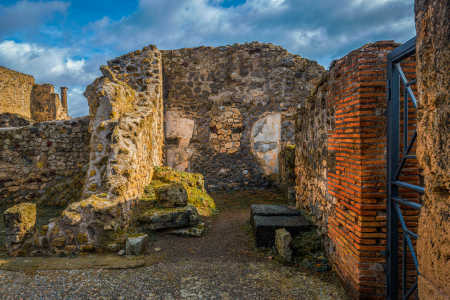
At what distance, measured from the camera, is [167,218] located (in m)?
4.95

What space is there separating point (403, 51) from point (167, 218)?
14.3 feet

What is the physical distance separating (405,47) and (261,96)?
286 inches

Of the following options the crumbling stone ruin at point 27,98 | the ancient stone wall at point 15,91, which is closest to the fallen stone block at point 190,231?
the crumbling stone ruin at point 27,98

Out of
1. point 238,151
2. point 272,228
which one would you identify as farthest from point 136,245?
point 238,151

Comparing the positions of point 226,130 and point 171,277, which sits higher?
point 226,130

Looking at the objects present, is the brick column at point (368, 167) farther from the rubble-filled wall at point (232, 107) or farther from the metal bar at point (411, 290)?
the rubble-filled wall at point (232, 107)

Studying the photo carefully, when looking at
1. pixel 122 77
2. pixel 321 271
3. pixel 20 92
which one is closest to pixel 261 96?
pixel 122 77

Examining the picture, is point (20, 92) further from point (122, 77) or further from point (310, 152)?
point (310, 152)

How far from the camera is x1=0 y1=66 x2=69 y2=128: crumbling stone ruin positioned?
577 inches

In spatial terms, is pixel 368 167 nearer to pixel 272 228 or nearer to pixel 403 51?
pixel 403 51

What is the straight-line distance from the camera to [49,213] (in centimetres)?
571

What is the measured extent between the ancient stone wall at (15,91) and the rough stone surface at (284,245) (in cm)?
1694

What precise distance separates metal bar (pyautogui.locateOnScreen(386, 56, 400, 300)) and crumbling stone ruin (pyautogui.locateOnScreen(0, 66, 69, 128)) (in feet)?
54.2

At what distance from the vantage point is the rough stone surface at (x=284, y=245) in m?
3.96
